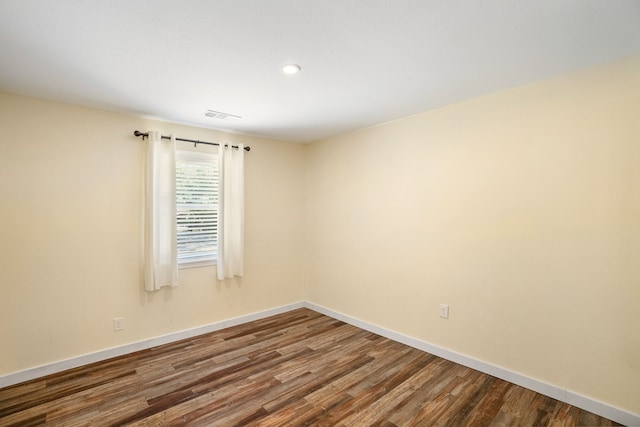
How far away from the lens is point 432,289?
→ 301 cm

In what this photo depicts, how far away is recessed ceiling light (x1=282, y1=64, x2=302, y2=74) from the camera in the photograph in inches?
80.8

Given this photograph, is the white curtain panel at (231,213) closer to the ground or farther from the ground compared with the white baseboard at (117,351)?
farther from the ground

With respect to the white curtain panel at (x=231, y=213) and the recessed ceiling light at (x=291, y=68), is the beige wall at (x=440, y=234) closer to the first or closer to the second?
the white curtain panel at (x=231, y=213)

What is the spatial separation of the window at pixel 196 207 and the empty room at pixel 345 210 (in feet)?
0.08

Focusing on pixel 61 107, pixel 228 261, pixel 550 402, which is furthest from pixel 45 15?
pixel 550 402

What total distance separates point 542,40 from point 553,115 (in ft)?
2.38

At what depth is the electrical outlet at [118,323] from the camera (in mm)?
2957

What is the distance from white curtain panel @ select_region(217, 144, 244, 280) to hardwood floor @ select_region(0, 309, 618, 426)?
3.14ft

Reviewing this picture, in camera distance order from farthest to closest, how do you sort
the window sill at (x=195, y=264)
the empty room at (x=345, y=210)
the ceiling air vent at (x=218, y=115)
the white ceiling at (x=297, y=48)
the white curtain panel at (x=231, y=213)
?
Answer: the white curtain panel at (x=231, y=213) → the window sill at (x=195, y=264) → the ceiling air vent at (x=218, y=115) → the empty room at (x=345, y=210) → the white ceiling at (x=297, y=48)

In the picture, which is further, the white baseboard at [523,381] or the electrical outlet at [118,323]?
the electrical outlet at [118,323]

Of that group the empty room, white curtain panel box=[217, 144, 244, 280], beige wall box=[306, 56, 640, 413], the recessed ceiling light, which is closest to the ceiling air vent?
the empty room

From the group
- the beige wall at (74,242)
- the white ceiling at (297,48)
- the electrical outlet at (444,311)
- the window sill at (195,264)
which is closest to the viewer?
the white ceiling at (297,48)

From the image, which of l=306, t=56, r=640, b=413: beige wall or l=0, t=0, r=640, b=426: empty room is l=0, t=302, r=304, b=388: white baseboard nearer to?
l=0, t=0, r=640, b=426: empty room

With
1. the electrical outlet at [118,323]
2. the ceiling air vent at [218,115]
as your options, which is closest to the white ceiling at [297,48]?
the ceiling air vent at [218,115]
